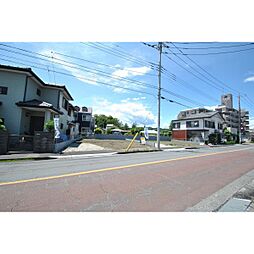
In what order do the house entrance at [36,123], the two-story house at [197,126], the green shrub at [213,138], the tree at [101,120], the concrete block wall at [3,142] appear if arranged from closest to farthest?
the concrete block wall at [3,142]
the house entrance at [36,123]
the green shrub at [213,138]
the two-story house at [197,126]
the tree at [101,120]

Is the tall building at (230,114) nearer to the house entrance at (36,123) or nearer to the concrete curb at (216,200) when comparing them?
the house entrance at (36,123)

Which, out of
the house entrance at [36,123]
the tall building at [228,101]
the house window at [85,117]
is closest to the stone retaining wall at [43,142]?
the house entrance at [36,123]

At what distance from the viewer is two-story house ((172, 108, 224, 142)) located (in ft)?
118

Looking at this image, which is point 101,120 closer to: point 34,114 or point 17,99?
point 34,114

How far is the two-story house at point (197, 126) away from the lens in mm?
35875

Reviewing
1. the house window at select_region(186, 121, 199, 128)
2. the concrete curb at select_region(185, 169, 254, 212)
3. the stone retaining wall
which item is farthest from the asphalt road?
the house window at select_region(186, 121, 199, 128)

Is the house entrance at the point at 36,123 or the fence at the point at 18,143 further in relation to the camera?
the house entrance at the point at 36,123

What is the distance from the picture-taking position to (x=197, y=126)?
36.9 m

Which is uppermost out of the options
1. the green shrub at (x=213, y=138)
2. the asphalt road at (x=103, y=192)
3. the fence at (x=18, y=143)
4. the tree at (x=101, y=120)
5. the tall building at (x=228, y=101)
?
the tall building at (x=228, y=101)

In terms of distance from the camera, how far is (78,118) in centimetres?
3603
